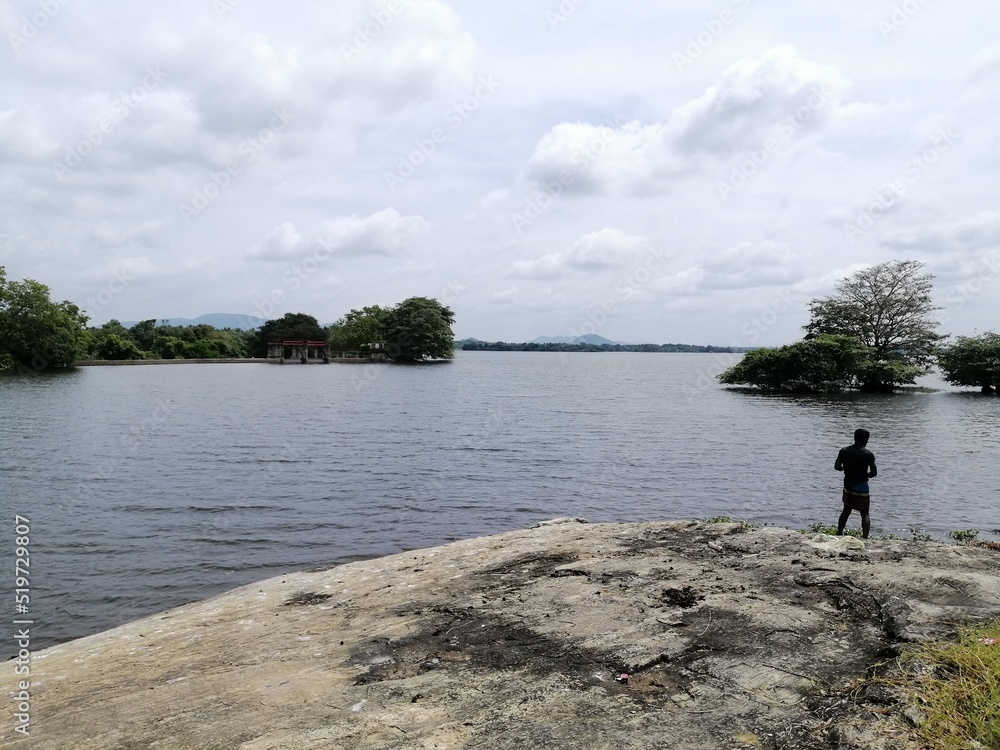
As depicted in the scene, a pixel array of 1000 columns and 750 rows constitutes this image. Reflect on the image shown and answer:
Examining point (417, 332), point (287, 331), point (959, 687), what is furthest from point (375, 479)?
point (287, 331)

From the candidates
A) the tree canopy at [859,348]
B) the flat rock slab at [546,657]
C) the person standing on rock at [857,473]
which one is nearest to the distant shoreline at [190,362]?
the tree canopy at [859,348]

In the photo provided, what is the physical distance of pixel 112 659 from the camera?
29.0 ft

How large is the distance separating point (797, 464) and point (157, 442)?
30.8 meters

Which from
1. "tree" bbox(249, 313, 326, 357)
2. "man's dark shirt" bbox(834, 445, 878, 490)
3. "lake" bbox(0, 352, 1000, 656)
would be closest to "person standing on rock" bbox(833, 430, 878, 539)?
"man's dark shirt" bbox(834, 445, 878, 490)

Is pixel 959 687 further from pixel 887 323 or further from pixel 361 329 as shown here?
pixel 361 329

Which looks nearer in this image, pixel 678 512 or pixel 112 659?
pixel 112 659

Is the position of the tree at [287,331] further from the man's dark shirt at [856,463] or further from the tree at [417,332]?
the man's dark shirt at [856,463]

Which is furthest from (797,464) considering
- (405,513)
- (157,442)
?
(157,442)

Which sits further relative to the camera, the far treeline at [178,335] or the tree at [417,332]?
the tree at [417,332]

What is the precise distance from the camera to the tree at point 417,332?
5625 inches

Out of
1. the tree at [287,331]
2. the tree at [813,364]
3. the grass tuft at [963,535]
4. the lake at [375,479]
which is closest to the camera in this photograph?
the lake at [375,479]

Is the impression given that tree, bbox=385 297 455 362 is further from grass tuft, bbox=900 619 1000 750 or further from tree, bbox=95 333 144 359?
grass tuft, bbox=900 619 1000 750

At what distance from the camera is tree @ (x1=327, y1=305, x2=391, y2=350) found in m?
154

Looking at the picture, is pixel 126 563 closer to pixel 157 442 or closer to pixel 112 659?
pixel 112 659
